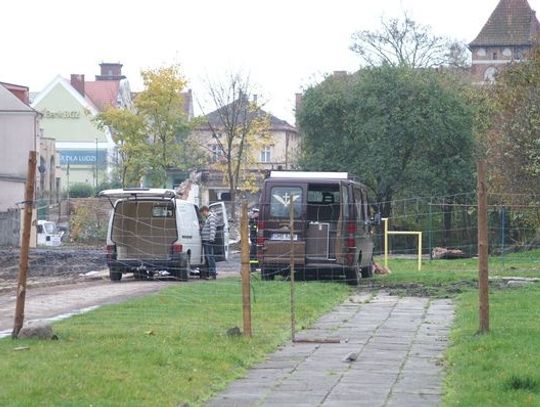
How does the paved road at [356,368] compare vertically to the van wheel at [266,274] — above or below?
below

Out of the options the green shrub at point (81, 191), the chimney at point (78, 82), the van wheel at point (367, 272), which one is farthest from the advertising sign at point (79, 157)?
the van wheel at point (367, 272)

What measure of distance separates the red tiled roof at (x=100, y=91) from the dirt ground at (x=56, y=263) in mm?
59721

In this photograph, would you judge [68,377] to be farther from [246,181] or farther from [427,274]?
[246,181]

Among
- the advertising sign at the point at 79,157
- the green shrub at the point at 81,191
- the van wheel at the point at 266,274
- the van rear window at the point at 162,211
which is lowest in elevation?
the van wheel at the point at 266,274

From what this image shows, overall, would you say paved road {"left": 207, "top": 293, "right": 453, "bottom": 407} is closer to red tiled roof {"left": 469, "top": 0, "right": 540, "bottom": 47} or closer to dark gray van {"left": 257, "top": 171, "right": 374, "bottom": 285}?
dark gray van {"left": 257, "top": 171, "right": 374, "bottom": 285}

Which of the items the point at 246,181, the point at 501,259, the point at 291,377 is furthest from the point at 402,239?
the point at 291,377

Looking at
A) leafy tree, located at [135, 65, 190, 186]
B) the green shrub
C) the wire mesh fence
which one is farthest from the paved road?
the green shrub

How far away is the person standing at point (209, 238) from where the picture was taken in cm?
2911

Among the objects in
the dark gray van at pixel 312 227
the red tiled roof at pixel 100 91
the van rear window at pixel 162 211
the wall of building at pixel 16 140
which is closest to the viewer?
the dark gray van at pixel 312 227

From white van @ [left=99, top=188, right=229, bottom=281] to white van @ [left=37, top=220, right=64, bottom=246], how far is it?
2096 centimetres

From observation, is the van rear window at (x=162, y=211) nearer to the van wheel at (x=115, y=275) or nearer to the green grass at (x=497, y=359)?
the van wheel at (x=115, y=275)

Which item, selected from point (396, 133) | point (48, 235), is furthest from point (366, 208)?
point (48, 235)

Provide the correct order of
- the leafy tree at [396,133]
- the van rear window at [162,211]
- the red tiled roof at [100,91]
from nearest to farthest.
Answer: the van rear window at [162,211]
the leafy tree at [396,133]
the red tiled roof at [100,91]

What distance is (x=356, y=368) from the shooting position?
12.7 metres
